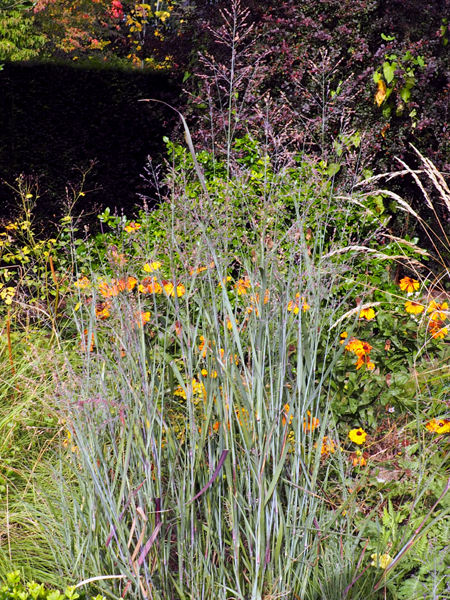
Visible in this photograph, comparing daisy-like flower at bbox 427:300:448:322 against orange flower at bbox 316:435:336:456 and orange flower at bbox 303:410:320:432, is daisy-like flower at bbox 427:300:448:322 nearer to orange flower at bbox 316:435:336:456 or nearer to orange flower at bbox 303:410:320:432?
orange flower at bbox 316:435:336:456

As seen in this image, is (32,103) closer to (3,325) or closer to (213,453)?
(3,325)

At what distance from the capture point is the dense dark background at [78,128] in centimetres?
607

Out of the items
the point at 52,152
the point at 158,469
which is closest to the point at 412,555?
the point at 158,469

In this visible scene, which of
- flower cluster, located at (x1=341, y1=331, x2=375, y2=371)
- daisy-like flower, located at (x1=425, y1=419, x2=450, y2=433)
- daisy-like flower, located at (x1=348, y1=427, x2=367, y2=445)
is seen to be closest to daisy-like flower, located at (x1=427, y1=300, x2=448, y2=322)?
flower cluster, located at (x1=341, y1=331, x2=375, y2=371)

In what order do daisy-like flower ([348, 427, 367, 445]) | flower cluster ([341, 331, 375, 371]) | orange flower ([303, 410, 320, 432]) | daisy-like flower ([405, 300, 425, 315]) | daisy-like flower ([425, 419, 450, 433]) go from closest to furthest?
orange flower ([303, 410, 320, 432]) → daisy-like flower ([425, 419, 450, 433]) → daisy-like flower ([348, 427, 367, 445]) → flower cluster ([341, 331, 375, 371]) → daisy-like flower ([405, 300, 425, 315])

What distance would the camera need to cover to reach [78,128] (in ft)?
20.9

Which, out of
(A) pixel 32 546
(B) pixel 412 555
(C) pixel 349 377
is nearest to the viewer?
(B) pixel 412 555

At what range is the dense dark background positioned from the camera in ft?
19.9

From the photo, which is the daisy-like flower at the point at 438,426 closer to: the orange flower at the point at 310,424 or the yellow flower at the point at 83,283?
the orange flower at the point at 310,424

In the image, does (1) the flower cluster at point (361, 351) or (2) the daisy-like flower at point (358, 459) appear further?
(1) the flower cluster at point (361, 351)

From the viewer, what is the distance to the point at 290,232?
6.36 feet

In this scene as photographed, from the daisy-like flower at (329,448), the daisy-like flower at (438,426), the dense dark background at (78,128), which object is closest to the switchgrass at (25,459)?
the daisy-like flower at (329,448)

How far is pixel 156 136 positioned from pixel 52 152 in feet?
3.95

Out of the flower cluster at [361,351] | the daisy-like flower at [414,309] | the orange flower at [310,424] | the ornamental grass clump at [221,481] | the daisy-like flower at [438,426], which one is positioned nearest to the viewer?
the ornamental grass clump at [221,481]
